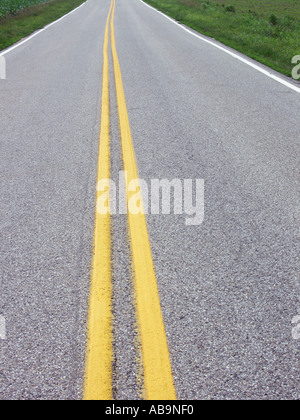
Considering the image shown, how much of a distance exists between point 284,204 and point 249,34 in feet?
44.2

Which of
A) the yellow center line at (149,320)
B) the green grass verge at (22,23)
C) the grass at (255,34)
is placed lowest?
the yellow center line at (149,320)

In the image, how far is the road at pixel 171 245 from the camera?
2492 mm

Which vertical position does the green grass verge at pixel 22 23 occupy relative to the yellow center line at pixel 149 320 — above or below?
above

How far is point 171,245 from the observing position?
370 cm

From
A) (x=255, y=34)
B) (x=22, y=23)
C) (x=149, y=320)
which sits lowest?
(x=149, y=320)

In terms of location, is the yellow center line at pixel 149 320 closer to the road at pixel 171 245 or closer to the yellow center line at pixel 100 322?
the road at pixel 171 245

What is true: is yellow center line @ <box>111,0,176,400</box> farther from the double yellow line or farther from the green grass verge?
the green grass verge

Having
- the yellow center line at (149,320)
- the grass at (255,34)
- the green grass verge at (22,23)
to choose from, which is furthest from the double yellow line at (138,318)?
the green grass verge at (22,23)

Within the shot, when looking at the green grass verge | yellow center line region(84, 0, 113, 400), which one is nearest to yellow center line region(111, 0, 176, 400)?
yellow center line region(84, 0, 113, 400)

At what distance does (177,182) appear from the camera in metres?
4.88

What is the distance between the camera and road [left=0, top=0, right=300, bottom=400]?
8.18 ft

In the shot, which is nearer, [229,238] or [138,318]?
[138,318]

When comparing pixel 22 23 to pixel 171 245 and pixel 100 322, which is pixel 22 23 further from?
pixel 100 322

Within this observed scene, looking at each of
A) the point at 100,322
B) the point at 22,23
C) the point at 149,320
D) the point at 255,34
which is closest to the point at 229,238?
the point at 149,320
